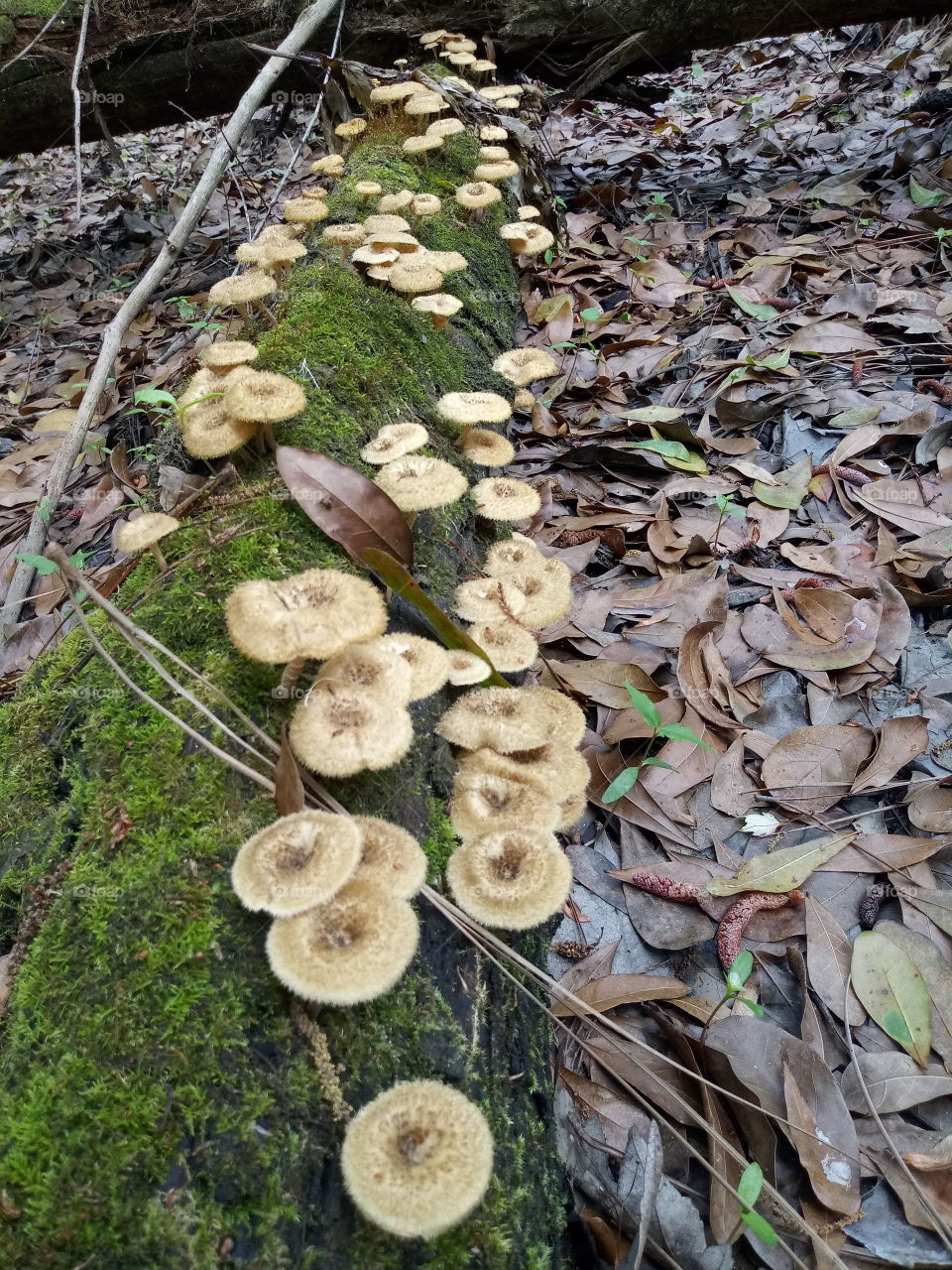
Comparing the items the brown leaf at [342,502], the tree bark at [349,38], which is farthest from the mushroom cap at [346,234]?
the tree bark at [349,38]

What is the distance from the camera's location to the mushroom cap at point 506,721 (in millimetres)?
2562

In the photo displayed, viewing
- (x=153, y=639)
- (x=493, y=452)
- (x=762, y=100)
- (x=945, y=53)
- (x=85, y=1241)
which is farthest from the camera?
(x=762, y=100)

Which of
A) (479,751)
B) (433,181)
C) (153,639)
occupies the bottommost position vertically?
(479,751)

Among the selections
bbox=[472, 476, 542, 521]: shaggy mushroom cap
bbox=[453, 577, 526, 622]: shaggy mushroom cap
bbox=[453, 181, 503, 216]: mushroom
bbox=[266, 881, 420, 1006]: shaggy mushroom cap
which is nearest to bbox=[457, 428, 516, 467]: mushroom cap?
bbox=[472, 476, 542, 521]: shaggy mushroom cap

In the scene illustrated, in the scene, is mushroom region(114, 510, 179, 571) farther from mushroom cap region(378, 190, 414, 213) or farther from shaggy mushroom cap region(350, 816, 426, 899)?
mushroom cap region(378, 190, 414, 213)

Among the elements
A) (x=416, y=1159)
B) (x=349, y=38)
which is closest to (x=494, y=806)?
(x=416, y=1159)

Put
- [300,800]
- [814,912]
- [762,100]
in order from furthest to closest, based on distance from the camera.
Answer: [762,100], [814,912], [300,800]

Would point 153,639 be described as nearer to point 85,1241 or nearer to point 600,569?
point 85,1241

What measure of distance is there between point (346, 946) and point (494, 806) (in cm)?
77

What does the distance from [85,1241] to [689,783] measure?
2568mm

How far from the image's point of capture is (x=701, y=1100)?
251cm

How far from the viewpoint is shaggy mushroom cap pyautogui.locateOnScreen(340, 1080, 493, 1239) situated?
1576 mm

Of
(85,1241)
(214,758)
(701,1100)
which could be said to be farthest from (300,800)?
(701,1100)

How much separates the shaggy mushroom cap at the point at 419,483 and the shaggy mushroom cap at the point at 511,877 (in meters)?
1.31
